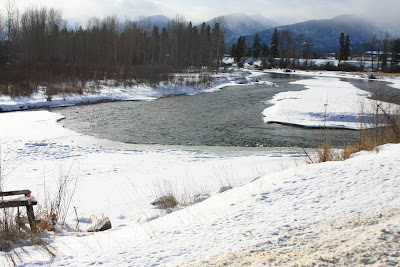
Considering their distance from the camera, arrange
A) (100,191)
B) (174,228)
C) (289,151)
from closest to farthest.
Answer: (174,228)
(100,191)
(289,151)

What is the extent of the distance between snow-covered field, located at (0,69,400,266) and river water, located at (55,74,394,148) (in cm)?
288

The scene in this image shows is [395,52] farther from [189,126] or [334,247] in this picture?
[334,247]

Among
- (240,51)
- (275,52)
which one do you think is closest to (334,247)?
(240,51)

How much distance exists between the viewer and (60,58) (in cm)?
5075

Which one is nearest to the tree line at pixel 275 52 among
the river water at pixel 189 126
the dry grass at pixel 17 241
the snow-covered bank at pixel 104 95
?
the snow-covered bank at pixel 104 95

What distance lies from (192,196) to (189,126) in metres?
9.44

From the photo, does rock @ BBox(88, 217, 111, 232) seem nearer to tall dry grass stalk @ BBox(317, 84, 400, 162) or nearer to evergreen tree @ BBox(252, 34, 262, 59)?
tall dry grass stalk @ BBox(317, 84, 400, 162)

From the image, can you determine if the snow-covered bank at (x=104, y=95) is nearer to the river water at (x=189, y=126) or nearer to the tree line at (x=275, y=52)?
the river water at (x=189, y=126)

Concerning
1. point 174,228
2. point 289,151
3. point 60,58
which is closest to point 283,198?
point 174,228

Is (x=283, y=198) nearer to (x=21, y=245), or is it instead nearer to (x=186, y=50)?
(x=21, y=245)

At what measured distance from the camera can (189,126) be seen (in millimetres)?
15359

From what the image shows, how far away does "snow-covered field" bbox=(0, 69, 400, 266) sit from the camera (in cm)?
309

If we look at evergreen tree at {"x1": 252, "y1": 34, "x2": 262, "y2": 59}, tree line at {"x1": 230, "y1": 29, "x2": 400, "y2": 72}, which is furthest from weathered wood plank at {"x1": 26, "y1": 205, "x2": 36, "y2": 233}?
evergreen tree at {"x1": 252, "y1": 34, "x2": 262, "y2": 59}

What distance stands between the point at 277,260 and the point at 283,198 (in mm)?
1625
